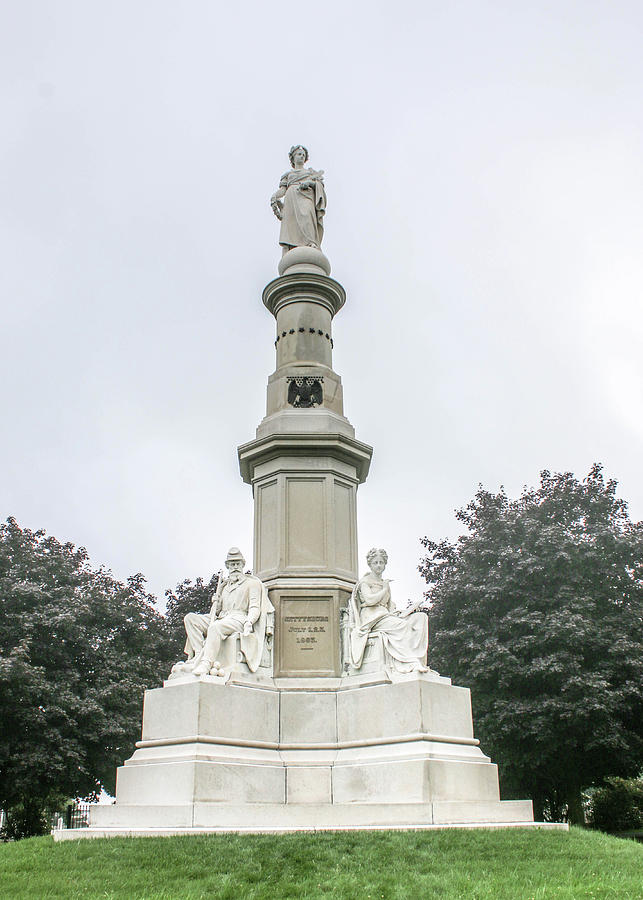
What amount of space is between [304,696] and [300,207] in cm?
960

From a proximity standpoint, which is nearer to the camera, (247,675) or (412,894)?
(412,894)

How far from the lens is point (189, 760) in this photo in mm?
10484

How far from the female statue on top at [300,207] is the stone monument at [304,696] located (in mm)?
2981

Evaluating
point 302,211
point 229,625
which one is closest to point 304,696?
point 229,625

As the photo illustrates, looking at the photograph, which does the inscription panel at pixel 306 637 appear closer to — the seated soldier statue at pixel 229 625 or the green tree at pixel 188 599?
the seated soldier statue at pixel 229 625

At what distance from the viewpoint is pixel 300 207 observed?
54.9 ft

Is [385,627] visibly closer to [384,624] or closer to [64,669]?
[384,624]

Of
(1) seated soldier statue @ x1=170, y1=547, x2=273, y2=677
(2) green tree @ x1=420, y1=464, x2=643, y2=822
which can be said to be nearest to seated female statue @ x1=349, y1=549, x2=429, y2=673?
(1) seated soldier statue @ x1=170, y1=547, x2=273, y2=677

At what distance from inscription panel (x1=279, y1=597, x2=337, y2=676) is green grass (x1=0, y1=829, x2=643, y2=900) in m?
3.80

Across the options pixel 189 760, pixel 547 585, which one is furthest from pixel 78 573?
pixel 189 760

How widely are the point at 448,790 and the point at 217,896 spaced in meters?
4.66

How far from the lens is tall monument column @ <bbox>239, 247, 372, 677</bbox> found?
42.1 feet

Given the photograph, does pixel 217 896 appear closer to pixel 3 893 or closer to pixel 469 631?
pixel 3 893

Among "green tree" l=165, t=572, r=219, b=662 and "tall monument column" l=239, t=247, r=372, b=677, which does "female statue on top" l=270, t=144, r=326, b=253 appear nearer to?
"tall monument column" l=239, t=247, r=372, b=677
